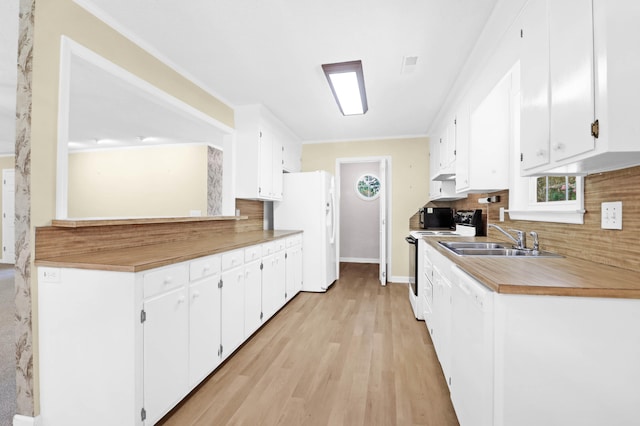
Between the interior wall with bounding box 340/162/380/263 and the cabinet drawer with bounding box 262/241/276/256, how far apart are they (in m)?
3.93

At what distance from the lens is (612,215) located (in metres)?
1.34

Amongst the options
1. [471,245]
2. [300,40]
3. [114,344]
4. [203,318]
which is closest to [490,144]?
[471,245]

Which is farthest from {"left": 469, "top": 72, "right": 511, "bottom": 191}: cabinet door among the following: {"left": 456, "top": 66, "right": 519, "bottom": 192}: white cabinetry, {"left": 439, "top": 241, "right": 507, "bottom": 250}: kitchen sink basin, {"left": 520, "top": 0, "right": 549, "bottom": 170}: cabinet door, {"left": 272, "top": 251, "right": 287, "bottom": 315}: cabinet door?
{"left": 272, "top": 251, "right": 287, "bottom": 315}: cabinet door

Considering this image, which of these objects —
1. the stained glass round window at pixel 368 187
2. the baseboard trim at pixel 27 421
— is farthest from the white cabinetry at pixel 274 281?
the stained glass round window at pixel 368 187

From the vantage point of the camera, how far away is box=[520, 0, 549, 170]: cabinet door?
132cm

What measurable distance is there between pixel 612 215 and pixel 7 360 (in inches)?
161

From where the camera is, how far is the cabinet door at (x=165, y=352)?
1488 millimetres

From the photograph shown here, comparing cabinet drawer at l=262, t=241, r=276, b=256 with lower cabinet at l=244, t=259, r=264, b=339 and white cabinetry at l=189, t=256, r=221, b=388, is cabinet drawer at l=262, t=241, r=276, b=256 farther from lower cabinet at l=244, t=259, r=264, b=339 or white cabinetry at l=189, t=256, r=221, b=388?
white cabinetry at l=189, t=256, r=221, b=388

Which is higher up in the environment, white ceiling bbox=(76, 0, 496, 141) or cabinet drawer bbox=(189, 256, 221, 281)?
white ceiling bbox=(76, 0, 496, 141)

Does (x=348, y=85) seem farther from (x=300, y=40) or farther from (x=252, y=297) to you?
(x=252, y=297)

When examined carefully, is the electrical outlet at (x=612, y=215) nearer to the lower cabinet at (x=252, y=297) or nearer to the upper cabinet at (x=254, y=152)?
the lower cabinet at (x=252, y=297)

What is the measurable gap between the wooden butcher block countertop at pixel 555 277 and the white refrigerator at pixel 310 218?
278 cm

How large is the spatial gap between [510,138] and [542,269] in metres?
1.38

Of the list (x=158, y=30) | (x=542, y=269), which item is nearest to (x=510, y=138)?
(x=542, y=269)
